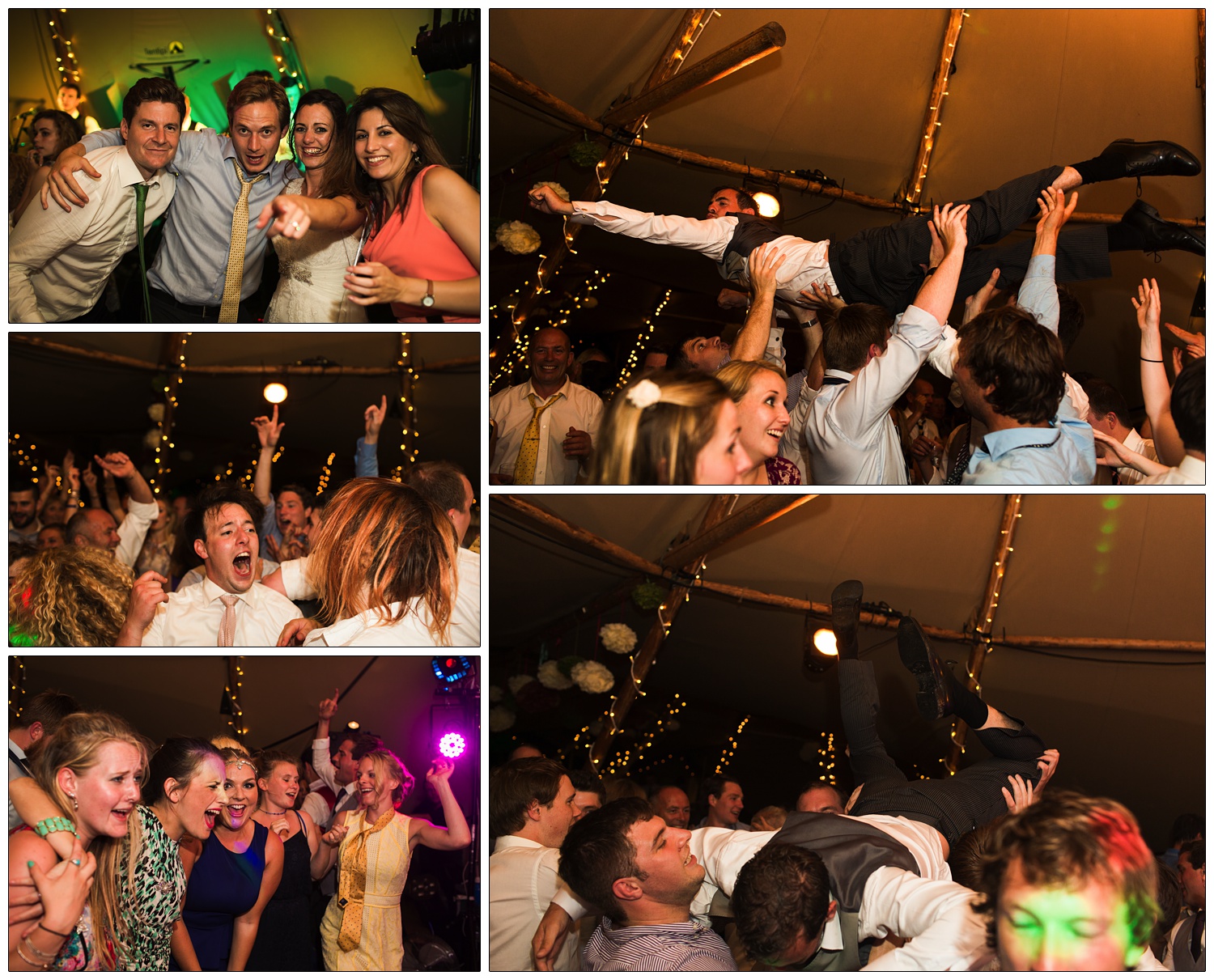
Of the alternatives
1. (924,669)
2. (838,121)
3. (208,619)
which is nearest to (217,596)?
(208,619)

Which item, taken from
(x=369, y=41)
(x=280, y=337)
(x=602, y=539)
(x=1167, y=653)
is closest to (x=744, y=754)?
(x=602, y=539)

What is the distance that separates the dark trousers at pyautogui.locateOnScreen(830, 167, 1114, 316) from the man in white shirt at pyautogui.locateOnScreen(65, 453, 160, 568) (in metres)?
1.64

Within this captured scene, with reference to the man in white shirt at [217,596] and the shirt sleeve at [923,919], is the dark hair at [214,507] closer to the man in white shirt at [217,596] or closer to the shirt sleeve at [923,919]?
the man in white shirt at [217,596]

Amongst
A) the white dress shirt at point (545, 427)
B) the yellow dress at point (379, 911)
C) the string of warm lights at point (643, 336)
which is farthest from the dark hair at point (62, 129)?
the yellow dress at point (379, 911)

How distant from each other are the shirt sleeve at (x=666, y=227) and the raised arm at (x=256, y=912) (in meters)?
1.56

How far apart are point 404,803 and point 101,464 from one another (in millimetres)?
1001

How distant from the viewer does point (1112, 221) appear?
8.12 feet

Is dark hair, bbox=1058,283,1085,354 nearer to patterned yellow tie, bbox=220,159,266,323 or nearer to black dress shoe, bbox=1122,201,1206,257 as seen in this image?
black dress shoe, bbox=1122,201,1206,257

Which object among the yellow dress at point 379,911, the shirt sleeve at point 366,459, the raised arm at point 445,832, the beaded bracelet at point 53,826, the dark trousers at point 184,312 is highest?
the dark trousers at point 184,312

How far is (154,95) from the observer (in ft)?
7.54

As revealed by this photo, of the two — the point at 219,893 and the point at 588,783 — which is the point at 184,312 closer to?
the point at 219,893

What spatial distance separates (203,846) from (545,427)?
117 cm

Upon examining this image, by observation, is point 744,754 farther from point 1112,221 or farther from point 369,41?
point 369,41

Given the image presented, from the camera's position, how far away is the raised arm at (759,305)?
2322 millimetres
